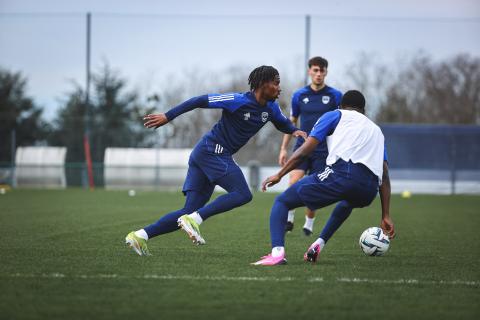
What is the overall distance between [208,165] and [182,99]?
25.6 metres

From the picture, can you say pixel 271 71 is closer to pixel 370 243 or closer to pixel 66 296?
pixel 370 243

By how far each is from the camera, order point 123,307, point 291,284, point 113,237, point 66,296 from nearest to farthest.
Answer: point 123,307, point 66,296, point 291,284, point 113,237

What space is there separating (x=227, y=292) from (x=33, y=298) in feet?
4.44

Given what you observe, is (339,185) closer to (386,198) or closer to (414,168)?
(386,198)

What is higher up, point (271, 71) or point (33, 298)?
point (271, 71)

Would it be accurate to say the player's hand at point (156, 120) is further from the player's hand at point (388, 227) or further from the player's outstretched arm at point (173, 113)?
the player's hand at point (388, 227)

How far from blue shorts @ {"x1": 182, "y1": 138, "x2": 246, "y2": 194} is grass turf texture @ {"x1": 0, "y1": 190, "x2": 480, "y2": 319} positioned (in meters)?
0.75

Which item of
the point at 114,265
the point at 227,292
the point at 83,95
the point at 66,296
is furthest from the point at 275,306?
the point at 83,95

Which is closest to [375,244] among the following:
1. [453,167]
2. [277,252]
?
[277,252]

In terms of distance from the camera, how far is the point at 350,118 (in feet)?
21.1

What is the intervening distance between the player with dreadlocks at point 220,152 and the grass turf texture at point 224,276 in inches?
14.0

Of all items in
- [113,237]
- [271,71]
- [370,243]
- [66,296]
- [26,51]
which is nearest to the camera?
[66,296]

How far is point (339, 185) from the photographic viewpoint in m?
6.39

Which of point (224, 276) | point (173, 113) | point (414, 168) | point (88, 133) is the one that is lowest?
point (414, 168)
